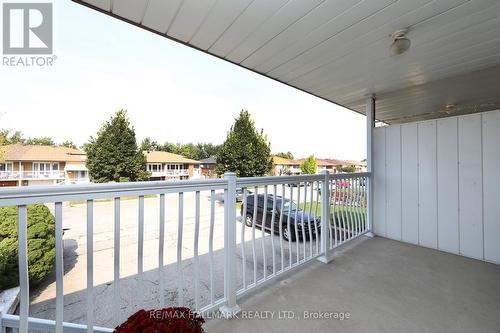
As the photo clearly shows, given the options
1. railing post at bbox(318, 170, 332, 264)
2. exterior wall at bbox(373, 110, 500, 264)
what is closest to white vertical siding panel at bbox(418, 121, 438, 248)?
exterior wall at bbox(373, 110, 500, 264)

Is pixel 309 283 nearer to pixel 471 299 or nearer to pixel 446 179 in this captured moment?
pixel 471 299

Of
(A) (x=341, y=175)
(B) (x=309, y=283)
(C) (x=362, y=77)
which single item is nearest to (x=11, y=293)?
(B) (x=309, y=283)

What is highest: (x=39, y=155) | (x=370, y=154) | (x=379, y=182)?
(x=39, y=155)

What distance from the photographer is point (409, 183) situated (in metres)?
3.47

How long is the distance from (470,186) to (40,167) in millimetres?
26643

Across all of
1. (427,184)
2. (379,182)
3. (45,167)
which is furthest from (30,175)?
(427,184)

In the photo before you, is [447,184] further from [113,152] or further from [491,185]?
[113,152]

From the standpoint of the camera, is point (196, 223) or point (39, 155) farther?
point (39, 155)

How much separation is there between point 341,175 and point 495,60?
214 cm

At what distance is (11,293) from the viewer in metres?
2.57

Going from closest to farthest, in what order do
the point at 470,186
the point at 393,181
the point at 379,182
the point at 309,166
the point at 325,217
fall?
the point at 325,217 → the point at 470,186 → the point at 393,181 → the point at 379,182 → the point at 309,166

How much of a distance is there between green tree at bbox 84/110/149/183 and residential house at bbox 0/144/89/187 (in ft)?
18.1

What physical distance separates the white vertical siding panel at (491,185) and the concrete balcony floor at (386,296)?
9.6 inches

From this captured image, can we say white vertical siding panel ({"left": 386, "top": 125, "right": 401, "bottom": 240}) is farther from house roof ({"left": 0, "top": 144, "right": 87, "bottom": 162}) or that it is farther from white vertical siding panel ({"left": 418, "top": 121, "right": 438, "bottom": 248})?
house roof ({"left": 0, "top": 144, "right": 87, "bottom": 162})
